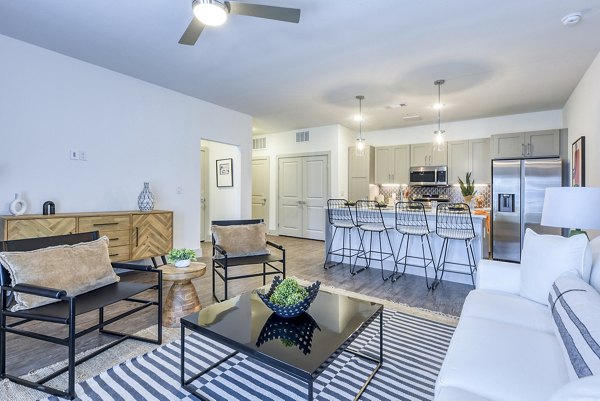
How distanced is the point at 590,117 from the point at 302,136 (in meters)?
5.06

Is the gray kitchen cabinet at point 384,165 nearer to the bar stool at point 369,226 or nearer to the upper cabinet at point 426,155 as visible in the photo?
the upper cabinet at point 426,155

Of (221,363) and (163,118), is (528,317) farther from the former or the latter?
(163,118)

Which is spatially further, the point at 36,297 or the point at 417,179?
the point at 417,179

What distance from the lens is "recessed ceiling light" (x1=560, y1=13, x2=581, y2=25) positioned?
2.55 m

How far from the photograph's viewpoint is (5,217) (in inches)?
111

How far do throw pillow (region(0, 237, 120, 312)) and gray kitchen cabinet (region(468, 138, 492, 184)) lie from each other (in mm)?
6211

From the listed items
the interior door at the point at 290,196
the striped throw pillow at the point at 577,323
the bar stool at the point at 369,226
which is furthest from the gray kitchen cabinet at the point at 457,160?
the striped throw pillow at the point at 577,323

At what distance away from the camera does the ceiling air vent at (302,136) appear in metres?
7.23

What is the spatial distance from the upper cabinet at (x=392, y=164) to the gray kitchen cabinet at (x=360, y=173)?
138mm

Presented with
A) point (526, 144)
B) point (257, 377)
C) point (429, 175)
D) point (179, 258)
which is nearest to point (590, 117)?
point (526, 144)

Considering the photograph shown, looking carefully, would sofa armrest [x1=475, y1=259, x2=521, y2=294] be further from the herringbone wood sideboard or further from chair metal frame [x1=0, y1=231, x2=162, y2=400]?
the herringbone wood sideboard

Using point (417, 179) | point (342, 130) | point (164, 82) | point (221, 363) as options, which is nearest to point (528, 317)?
point (221, 363)

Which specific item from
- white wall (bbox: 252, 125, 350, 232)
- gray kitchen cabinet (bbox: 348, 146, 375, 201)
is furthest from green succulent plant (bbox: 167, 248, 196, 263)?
gray kitchen cabinet (bbox: 348, 146, 375, 201)

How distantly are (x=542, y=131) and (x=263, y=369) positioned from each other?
586cm
